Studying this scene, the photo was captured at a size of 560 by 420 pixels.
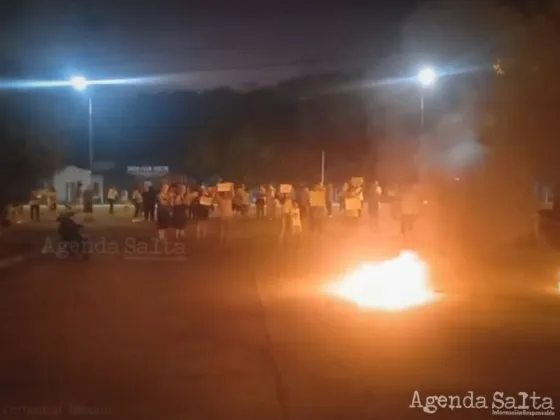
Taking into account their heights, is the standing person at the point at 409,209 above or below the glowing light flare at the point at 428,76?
below

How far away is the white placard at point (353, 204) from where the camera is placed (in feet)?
117

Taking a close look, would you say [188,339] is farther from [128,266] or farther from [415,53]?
[415,53]

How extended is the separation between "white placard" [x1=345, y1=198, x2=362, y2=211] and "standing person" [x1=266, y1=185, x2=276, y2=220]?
3656mm

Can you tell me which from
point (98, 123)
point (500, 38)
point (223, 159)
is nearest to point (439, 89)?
point (500, 38)

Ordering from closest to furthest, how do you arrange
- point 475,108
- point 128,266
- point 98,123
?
point 128,266, point 475,108, point 98,123

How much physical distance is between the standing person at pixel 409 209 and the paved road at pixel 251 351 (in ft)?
31.5

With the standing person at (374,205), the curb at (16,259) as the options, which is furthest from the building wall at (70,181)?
the curb at (16,259)

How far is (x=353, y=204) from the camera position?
35.8 m

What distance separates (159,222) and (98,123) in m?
53.6

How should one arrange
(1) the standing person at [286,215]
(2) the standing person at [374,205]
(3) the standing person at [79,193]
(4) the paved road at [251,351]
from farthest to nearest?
(3) the standing person at [79,193] → (2) the standing person at [374,205] → (1) the standing person at [286,215] → (4) the paved road at [251,351]

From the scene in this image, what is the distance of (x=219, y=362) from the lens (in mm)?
9766

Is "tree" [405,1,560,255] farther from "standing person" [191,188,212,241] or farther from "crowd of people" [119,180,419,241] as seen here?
"standing person" [191,188,212,241]

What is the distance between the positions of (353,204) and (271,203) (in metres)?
4.75

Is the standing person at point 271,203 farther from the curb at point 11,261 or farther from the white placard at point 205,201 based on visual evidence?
the curb at point 11,261
